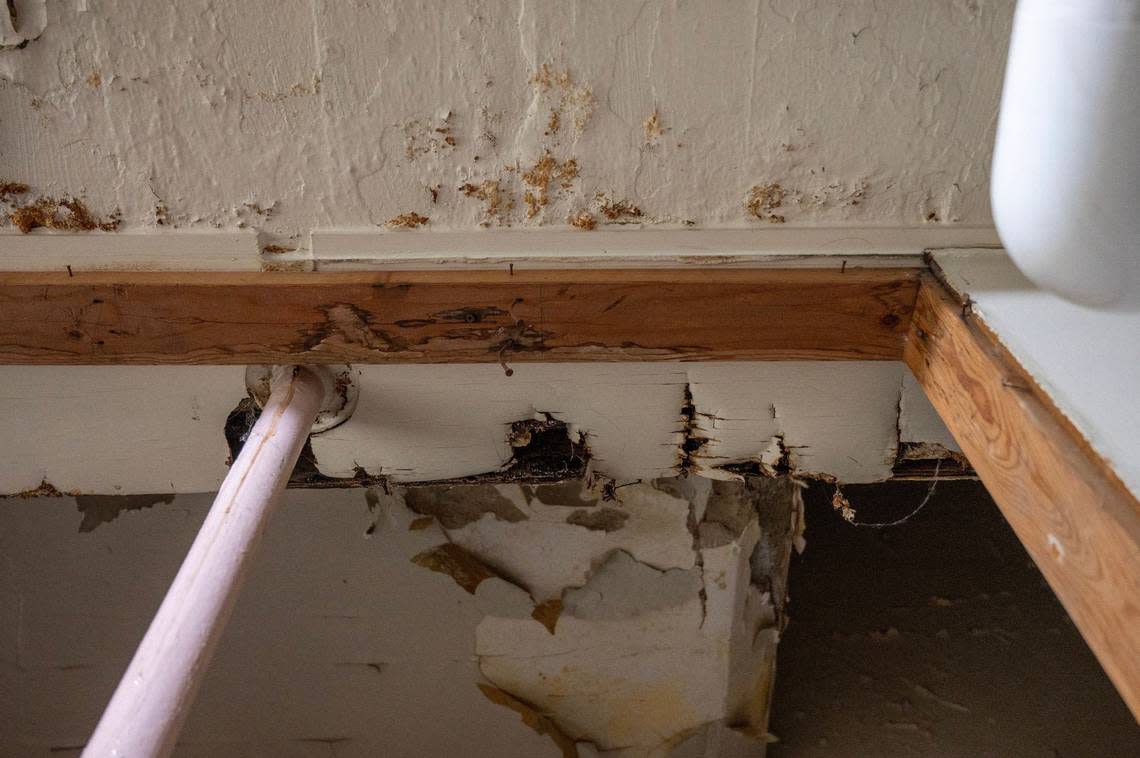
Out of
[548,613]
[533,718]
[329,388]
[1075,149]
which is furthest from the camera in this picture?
[533,718]

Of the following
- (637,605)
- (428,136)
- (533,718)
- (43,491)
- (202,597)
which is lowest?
(533,718)

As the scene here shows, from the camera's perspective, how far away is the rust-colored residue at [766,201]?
2.86 feet

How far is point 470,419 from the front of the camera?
1.02 m

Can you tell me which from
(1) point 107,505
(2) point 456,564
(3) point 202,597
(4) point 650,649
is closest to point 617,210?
(3) point 202,597

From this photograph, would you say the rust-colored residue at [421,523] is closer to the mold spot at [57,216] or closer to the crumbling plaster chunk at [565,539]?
the crumbling plaster chunk at [565,539]

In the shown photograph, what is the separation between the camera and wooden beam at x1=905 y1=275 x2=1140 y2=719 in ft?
1.67

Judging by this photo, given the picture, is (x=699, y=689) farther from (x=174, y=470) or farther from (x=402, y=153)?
(x=402, y=153)

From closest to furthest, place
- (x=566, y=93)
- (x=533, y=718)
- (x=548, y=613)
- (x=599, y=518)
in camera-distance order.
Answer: (x=566, y=93), (x=599, y=518), (x=548, y=613), (x=533, y=718)

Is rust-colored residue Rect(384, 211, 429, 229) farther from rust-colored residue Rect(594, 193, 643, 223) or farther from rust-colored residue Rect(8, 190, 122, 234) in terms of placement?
rust-colored residue Rect(8, 190, 122, 234)

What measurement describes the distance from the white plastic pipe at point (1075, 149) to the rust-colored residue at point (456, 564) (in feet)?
3.43

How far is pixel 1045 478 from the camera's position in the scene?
0.62 m

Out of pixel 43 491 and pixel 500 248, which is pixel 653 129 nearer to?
pixel 500 248

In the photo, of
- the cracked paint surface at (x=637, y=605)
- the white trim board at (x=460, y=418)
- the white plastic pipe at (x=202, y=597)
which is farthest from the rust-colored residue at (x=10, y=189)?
the cracked paint surface at (x=637, y=605)

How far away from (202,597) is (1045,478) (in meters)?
0.69
